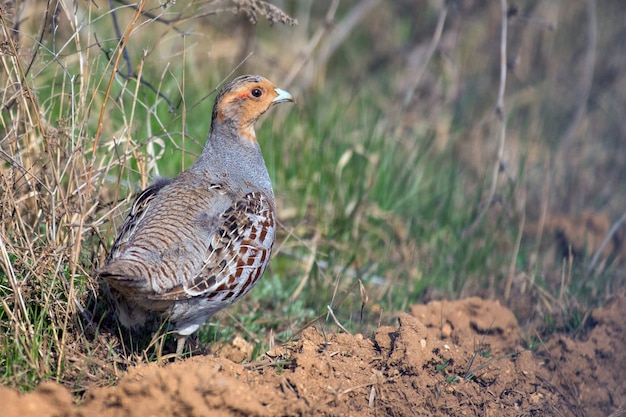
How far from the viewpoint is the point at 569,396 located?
4484 mm

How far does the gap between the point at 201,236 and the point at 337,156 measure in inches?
130

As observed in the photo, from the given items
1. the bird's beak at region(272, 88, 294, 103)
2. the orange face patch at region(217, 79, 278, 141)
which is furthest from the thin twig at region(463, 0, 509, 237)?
the orange face patch at region(217, 79, 278, 141)

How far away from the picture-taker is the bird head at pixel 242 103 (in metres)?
5.03

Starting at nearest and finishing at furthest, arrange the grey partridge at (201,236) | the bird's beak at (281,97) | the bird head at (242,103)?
1. the grey partridge at (201,236)
2. the bird head at (242,103)
3. the bird's beak at (281,97)

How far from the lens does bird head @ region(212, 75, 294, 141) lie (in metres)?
5.03

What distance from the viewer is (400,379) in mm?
3977

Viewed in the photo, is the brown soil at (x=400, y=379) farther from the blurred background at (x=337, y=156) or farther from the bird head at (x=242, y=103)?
the bird head at (x=242, y=103)

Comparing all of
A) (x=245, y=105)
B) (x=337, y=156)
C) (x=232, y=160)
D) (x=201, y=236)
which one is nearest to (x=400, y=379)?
(x=201, y=236)

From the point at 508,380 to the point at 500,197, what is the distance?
2742mm

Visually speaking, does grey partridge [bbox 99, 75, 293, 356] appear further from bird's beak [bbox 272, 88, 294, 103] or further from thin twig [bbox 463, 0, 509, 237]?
thin twig [bbox 463, 0, 509, 237]

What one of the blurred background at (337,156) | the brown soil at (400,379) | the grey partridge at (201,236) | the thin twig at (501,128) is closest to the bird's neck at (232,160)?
the grey partridge at (201,236)

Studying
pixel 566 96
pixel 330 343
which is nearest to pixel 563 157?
pixel 566 96

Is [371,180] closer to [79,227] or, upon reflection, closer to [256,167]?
[256,167]

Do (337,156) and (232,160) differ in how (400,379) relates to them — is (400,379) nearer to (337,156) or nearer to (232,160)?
(232,160)
